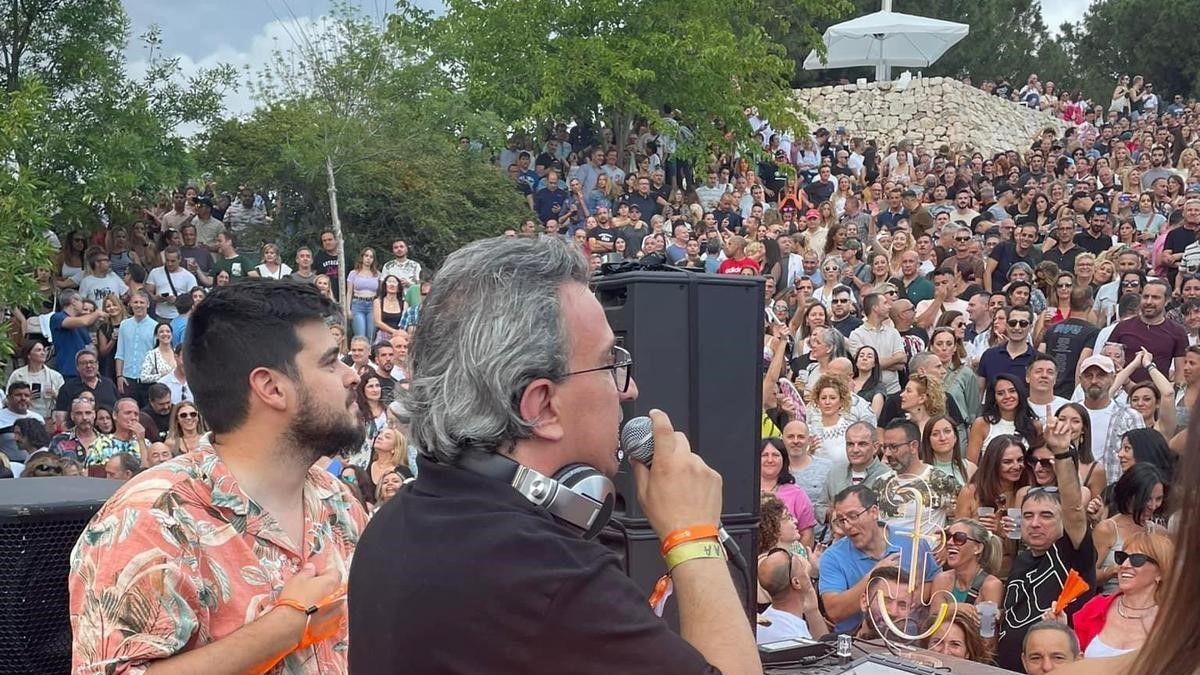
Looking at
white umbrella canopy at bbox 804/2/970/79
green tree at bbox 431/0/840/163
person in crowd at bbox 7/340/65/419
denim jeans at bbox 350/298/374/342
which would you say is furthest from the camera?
white umbrella canopy at bbox 804/2/970/79

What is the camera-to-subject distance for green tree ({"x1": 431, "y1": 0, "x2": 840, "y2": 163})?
67.9 ft

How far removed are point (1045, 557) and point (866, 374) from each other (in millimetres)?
3702

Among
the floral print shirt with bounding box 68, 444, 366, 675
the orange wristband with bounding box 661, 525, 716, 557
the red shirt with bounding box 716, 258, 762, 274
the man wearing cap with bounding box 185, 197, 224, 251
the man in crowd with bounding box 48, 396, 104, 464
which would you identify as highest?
the man wearing cap with bounding box 185, 197, 224, 251

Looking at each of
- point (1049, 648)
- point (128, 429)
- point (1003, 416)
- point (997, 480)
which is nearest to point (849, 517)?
point (997, 480)

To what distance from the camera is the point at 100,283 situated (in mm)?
12336

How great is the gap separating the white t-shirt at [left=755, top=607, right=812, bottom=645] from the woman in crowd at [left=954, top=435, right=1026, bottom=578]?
5.42ft

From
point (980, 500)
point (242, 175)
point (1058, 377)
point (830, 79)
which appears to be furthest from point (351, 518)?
point (830, 79)

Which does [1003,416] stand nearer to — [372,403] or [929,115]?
[372,403]

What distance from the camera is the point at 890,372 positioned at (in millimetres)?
9602

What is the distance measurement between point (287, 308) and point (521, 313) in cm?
95

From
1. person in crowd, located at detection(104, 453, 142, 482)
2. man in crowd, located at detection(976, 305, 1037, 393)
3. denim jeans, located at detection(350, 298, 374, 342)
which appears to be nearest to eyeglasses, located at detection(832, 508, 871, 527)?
man in crowd, located at detection(976, 305, 1037, 393)

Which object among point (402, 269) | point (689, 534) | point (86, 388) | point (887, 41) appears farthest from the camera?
point (887, 41)

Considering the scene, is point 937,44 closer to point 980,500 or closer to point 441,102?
point 441,102

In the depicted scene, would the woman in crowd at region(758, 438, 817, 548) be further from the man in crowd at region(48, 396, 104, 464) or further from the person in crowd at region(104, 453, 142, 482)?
the man in crowd at region(48, 396, 104, 464)
